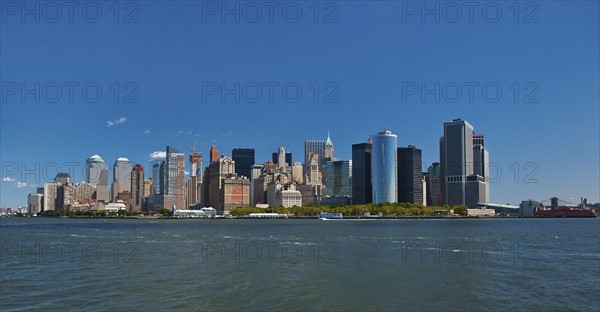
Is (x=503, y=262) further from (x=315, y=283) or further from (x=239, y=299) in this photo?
(x=239, y=299)

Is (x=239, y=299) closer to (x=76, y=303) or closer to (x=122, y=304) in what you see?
(x=122, y=304)

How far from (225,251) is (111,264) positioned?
43.0 feet

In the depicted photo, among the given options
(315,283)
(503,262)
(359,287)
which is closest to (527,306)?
(359,287)

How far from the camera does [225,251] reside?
52156 mm

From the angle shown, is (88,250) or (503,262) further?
(88,250)

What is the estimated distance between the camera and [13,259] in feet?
149

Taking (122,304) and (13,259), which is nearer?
(122,304)

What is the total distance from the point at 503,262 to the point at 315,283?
18.1m

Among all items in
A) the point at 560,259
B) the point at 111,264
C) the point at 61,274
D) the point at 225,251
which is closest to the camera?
the point at 61,274

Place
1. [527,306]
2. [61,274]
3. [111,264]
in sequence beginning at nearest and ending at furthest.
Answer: [527,306] → [61,274] → [111,264]

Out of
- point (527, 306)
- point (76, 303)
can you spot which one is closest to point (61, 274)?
point (76, 303)

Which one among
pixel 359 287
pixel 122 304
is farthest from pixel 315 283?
pixel 122 304

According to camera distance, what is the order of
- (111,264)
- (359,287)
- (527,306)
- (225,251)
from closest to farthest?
(527,306) → (359,287) → (111,264) → (225,251)

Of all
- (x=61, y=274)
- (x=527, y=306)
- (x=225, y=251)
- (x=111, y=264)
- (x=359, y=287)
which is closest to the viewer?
(x=527, y=306)
